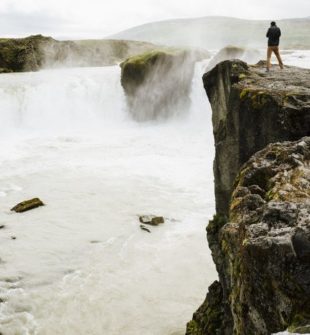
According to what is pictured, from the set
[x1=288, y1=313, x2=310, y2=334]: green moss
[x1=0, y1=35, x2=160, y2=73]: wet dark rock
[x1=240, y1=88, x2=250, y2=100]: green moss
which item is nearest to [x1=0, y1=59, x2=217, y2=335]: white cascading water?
[x1=240, y1=88, x2=250, y2=100]: green moss

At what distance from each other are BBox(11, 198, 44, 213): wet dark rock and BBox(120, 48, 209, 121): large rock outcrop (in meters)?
19.6

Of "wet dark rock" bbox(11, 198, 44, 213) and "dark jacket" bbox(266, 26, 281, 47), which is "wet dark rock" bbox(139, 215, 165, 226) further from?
"dark jacket" bbox(266, 26, 281, 47)

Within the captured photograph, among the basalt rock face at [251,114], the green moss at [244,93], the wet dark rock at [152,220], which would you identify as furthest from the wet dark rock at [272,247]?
the wet dark rock at [152,220]

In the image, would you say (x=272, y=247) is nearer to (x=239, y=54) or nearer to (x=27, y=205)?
(x=27, y=205)

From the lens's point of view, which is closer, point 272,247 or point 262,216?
point 272,247

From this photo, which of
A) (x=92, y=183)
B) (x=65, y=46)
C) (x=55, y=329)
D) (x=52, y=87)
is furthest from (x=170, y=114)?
(x=55, y=329)

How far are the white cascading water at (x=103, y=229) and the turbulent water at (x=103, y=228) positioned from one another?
0.13ft

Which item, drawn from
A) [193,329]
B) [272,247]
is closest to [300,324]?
[272,247]

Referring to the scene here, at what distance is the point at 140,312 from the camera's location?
9.93 meters

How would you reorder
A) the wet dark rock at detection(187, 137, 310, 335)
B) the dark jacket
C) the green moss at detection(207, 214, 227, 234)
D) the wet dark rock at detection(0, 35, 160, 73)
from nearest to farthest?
Result: 1. the wet dark rock at detection(187, 137, 310, 335)
2. the green moss at detection(207, 214, 227, 234)
3. the dark jacket
4. the wet dark rock at detection(0, 35, 160, 73)

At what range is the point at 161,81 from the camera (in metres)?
34.6

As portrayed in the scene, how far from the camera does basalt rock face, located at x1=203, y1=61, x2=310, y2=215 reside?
8.48 metres

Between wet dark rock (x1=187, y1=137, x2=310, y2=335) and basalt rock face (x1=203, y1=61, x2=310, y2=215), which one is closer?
wet dark rock (x1=187, y1=137, x2=310, y2=335)

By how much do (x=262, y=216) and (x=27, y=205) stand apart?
42.7 feet
